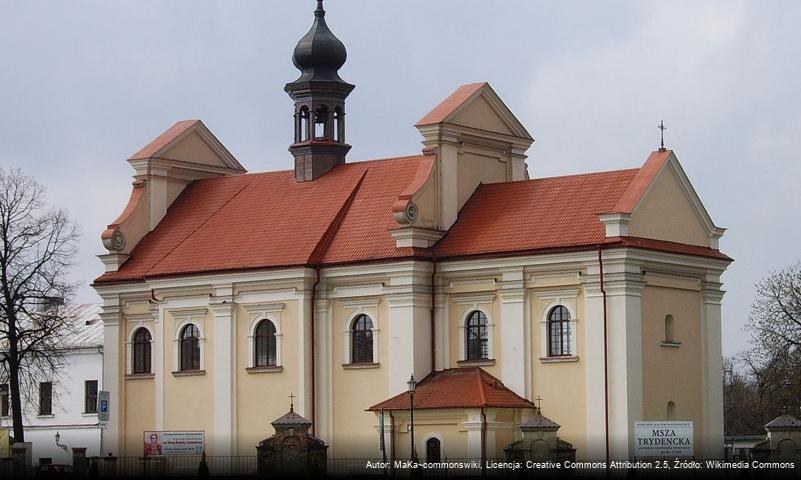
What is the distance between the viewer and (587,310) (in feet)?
182

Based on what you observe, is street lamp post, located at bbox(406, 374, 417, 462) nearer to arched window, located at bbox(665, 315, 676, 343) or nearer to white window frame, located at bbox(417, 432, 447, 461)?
white window frame, located at bbox(417, 432, 447, 461)

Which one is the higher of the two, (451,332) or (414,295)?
(414,295)

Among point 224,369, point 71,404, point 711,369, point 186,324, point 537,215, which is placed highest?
point 537,215

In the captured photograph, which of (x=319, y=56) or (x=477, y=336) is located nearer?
(x=477, y=336)

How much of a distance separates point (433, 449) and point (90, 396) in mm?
25605

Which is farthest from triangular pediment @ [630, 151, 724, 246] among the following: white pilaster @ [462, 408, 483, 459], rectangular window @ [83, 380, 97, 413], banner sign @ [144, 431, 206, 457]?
rectangular window @ [83, 380, 97, 413]

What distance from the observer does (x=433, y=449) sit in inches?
2216

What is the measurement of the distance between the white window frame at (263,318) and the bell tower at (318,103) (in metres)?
5.65

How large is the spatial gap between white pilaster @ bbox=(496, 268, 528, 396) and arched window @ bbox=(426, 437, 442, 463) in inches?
106

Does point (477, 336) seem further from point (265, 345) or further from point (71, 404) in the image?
point (71, 404)

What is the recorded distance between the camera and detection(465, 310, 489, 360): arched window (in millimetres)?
57938

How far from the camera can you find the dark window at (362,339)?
59.8 m

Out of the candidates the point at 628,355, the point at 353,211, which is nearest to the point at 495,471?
the point at 628,355

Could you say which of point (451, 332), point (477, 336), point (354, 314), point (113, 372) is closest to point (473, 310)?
point (477, 336)
